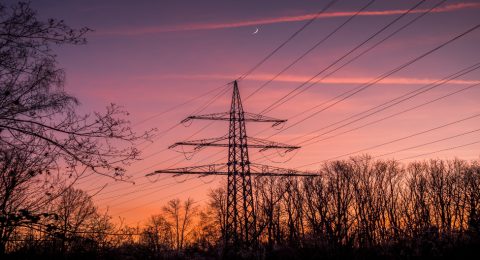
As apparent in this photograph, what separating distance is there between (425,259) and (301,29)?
11385 mm

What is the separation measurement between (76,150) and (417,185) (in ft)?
192

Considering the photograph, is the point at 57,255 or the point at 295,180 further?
the point at 295,180

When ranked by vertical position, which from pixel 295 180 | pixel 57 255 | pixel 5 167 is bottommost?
pixel 57 255

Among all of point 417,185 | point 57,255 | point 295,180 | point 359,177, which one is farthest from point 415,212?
point 57,255

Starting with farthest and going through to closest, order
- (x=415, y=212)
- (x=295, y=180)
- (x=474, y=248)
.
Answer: (x=295, y=180) → (x=415, y=212) → (x=474, y=248)

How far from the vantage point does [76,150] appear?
6047 mm

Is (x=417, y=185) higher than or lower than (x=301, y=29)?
lower

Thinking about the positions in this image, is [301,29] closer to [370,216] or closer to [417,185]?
[370,216]

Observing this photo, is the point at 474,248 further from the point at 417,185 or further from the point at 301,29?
the point at 417,185

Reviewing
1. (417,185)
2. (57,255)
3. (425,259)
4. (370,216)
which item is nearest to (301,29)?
(425,259)

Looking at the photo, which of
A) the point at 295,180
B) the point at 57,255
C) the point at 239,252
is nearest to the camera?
the point at 57,255

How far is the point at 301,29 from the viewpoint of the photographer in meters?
15.6

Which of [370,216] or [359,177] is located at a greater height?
[359,177]

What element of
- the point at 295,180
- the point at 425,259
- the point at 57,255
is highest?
the point at 295,180
